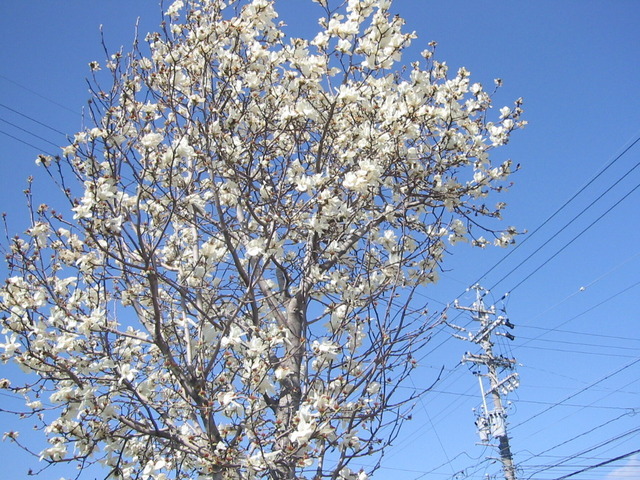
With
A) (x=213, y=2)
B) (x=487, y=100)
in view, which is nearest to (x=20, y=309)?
(x=213, y=2)

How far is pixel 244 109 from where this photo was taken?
3984 mm

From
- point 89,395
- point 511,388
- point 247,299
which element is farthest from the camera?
point 511,388

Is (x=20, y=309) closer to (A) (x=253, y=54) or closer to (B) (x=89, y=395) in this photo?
(B) (x=89, y=395)

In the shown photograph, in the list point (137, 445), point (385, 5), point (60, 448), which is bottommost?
point (60, 448)

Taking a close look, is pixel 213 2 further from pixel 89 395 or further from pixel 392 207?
pixel 89 395

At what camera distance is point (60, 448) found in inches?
130

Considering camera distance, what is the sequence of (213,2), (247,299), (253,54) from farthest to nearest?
(213,2)
(253,54)
(247,299)

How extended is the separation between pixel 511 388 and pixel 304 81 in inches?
521

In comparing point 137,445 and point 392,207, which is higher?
point 392,207

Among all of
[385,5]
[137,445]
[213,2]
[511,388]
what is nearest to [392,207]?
[385,5]

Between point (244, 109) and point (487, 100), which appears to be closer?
point (244, 109)

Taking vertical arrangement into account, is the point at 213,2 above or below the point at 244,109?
above

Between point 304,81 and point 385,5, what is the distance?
0.80 meters

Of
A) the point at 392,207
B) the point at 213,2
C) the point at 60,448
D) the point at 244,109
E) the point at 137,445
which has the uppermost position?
the point at 213,2
